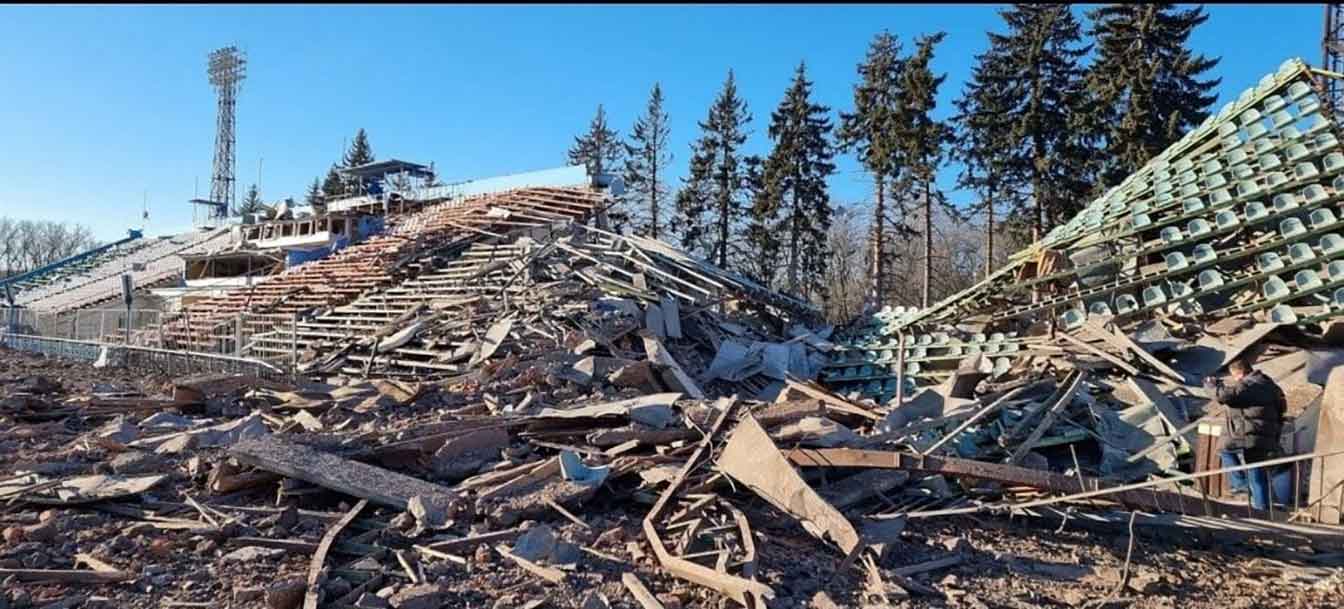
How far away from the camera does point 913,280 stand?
42688 mm

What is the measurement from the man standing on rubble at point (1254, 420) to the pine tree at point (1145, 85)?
64.6ft

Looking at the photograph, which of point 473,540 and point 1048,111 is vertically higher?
point 1048,111

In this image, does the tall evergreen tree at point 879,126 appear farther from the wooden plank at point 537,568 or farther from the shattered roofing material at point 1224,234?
the wooden plank at point 537,568

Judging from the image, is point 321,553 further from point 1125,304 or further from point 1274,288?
point 1274,288

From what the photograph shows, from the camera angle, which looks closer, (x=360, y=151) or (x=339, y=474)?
(x=339, y=474)

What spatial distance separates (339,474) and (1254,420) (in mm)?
7133

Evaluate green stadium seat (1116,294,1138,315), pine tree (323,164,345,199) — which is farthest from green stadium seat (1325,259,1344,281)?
pine tree (323,164,345,199)

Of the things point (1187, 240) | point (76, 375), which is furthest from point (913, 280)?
point (76, 375)

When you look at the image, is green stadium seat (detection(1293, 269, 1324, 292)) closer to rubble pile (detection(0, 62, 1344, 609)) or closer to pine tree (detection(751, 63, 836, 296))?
rubble pile (detection(0, 62, 1344, 609))

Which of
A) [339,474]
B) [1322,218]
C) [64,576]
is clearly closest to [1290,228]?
[1322,218]

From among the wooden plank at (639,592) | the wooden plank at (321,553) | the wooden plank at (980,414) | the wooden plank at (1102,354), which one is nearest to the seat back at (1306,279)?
the wooden plank at (1102,354)

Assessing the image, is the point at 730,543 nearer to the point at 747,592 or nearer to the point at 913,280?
the point at 747,592

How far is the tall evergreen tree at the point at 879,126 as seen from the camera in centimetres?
2956

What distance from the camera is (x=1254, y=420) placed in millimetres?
6305
